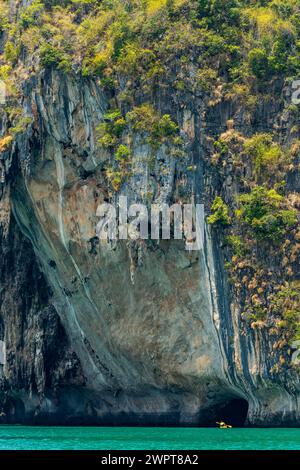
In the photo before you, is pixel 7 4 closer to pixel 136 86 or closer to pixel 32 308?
pixel 136 86

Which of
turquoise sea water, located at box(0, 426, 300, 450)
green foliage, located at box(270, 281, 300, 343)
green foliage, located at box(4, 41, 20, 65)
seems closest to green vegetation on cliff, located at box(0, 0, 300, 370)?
green foliage, located at box(270, 281, 300, 343)

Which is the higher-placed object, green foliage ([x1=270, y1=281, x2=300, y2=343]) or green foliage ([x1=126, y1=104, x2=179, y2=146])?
green foliage ([x1=126, y1=104, x2=179, y2=146])

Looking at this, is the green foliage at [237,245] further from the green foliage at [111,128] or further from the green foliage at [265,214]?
the green foliage at [111,128]

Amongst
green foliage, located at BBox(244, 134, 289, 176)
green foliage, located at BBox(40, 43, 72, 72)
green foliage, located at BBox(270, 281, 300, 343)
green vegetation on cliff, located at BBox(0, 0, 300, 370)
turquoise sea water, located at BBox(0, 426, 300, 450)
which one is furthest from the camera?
green foliage, located at BBox(40, 43, 72, 72)

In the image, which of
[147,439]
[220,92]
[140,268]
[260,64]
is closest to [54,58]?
[220,92]

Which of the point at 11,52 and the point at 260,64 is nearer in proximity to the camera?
the point at 260,64

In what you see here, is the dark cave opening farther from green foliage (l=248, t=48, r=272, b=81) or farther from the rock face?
green foliage (l=248, t=48, r=272, b=81)

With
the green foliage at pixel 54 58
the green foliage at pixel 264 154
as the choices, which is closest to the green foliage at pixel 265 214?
the green foliage at pixel 264 154

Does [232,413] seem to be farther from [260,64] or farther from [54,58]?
[54,58]
